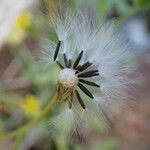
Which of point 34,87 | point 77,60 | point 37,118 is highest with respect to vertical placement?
point 77,60

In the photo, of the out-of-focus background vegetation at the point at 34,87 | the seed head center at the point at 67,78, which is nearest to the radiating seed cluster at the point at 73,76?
Answer: the seed head center at the point at 67,78

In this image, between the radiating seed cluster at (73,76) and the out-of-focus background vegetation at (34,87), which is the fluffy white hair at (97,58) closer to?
the radiating seed cluster at (73,76)

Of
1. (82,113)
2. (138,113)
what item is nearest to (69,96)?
(82,113)

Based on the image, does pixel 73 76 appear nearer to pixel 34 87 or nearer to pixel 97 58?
pixel 97 58

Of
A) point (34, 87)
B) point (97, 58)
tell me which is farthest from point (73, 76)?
point (34, 87)

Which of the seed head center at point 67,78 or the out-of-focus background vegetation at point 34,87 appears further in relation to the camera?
the out-of-focus background vegetation at point 34,87

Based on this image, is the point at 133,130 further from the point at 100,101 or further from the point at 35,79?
the point at 100,101

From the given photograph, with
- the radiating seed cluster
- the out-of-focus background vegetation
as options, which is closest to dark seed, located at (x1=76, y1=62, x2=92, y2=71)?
the radiating seed cluster
